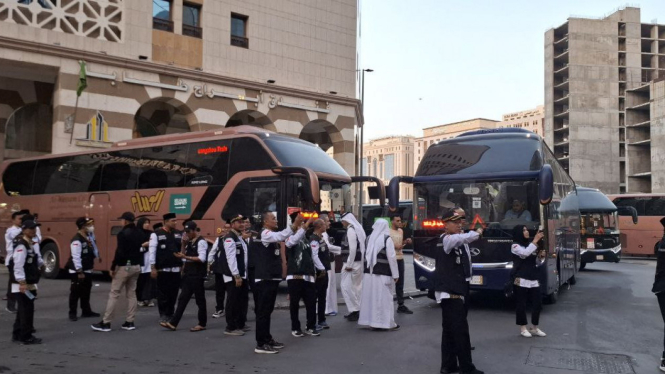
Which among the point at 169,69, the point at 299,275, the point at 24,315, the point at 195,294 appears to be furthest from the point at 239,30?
the point at 24,315

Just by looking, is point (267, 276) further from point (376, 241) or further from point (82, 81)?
point (82, 81)

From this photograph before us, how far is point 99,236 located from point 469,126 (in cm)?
13728

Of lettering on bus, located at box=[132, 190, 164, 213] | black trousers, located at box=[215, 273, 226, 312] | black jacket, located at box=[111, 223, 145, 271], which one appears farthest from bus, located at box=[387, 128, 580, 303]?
lettering on bus, located at box=[132, 190, 164, 213]

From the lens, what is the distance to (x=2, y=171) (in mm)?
20469

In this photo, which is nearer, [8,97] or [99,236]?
[99,236]

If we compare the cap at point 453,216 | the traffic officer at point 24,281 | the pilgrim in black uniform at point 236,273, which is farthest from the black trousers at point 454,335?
the traffic officer at point 24,281

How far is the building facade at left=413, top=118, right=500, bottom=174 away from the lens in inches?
5719

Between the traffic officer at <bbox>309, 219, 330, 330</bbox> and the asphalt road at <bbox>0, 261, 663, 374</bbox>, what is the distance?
16.5 inches

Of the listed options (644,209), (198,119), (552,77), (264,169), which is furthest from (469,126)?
(264,169)

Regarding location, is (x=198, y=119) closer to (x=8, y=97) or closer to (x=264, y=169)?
(x=8, y=97)

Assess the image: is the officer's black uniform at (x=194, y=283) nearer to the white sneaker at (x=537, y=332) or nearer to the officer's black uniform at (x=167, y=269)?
the officer's black uniform at (x=167, y=269)

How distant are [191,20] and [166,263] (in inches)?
668

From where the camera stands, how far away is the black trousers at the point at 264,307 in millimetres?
8344

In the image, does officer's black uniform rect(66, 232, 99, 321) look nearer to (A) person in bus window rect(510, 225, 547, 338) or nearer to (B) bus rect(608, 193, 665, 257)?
(A) person in bus window rect(510, 225, 547, 338)
